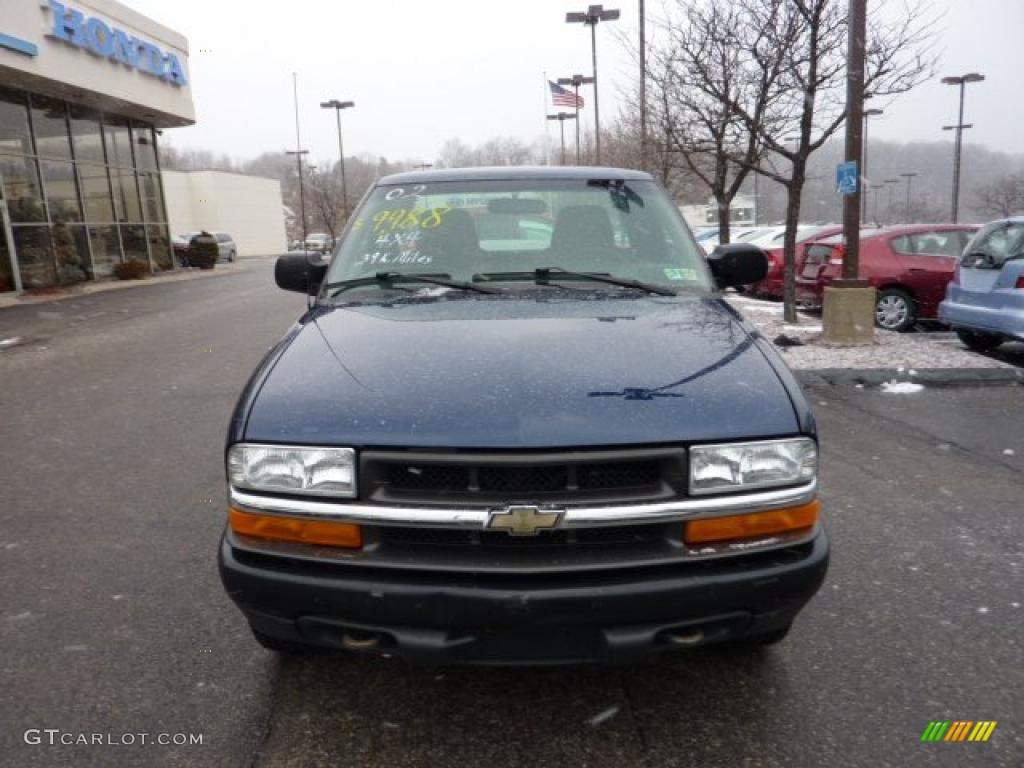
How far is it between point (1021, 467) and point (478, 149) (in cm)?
6113

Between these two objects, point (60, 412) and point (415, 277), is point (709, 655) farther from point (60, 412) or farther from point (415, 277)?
point (60, 412)

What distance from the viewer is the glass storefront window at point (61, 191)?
2105 centimetres

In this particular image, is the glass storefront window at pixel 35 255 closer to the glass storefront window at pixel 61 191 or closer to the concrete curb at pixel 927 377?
the glass storefront window at pixel 61 191

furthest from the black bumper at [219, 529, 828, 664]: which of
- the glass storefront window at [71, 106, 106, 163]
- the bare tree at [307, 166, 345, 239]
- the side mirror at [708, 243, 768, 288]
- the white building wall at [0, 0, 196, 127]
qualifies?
the bare tree at [307, 166, 345, 239]

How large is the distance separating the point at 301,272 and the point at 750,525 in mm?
2578

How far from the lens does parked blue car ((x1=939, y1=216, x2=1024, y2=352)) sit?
795 centimetres

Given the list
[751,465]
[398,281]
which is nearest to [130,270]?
[398,281]

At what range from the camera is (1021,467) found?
5.06 meters

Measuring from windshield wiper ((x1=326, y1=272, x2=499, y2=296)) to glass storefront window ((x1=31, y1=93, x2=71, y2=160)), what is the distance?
21900 mm

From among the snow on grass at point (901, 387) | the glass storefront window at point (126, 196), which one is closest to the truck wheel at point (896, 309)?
the snow on grass at point (901, 387)

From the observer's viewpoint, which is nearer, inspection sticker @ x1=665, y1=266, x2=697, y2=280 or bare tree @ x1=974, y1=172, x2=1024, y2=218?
inspection sticker @ x1=665, y1=266, x2=697, y2=280

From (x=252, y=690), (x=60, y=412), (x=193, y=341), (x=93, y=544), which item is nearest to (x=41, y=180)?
(x=193, y=341)

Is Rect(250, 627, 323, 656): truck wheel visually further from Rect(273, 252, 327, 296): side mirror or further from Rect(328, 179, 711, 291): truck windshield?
Rect(273, 252, 327, 296): side mirror

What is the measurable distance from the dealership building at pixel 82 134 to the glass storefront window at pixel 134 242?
0.03 m
